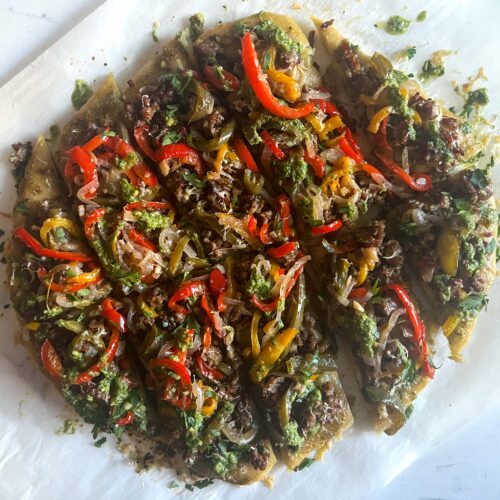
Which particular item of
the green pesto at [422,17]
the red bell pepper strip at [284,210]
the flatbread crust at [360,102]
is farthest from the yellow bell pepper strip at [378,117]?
the green pesto at [422,17]

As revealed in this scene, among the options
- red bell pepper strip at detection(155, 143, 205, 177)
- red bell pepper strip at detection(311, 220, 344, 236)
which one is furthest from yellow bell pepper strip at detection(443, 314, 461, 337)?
red bell pepper strip at detection(155, 143, 205, 177)

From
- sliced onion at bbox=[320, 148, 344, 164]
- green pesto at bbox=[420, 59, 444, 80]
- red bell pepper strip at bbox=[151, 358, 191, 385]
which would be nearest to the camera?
red bell pepper strip at bbox=[151, 358, 191, 385]

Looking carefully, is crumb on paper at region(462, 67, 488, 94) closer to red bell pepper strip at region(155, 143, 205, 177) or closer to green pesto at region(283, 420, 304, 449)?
red bell pepper strip at region(155, 143, 205, 177)

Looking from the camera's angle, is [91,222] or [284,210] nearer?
[91,222]

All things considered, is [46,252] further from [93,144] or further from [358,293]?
[358,293]

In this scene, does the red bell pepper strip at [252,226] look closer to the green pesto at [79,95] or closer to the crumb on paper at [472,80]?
the green pesto at [79,95]

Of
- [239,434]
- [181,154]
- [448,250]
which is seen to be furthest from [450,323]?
[181,154]
